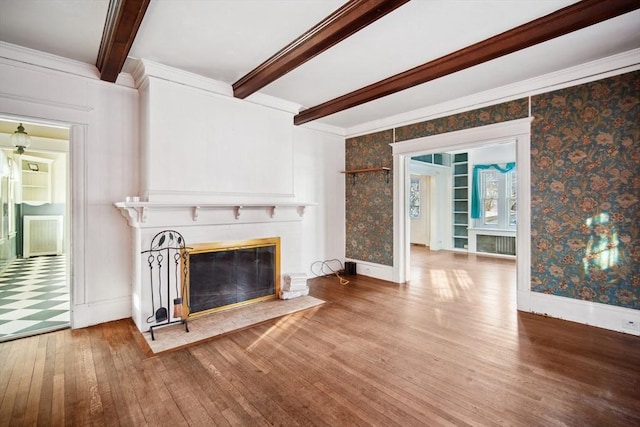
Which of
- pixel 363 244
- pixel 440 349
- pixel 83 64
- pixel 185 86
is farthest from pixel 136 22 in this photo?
pixel 363 244

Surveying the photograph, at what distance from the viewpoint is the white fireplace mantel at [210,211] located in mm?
2996

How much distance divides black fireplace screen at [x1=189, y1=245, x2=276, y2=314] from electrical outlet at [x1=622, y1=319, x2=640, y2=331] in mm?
3780

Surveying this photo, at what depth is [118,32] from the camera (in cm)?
230

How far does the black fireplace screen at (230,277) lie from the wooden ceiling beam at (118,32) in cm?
201

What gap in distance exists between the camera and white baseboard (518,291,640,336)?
293 centimetres

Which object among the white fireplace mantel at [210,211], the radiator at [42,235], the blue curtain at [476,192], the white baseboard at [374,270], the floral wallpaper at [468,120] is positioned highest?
the floral wallpaper at [468,120]

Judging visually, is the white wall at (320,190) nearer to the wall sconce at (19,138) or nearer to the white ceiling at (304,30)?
the white ceiling at (304,30)

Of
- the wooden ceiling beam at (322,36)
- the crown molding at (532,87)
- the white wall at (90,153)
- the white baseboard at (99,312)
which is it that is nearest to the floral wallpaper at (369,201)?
the crown molding at (532,87)

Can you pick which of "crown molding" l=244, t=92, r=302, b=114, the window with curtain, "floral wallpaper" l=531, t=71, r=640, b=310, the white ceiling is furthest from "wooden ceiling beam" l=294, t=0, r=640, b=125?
the window with curtain

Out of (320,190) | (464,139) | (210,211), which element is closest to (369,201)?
(320,190)

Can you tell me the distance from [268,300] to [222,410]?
2109mm

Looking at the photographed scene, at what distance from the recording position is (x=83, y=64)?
308 centimetres

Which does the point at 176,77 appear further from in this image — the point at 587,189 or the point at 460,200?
the point at 460,200

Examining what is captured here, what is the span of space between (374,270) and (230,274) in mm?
2596
